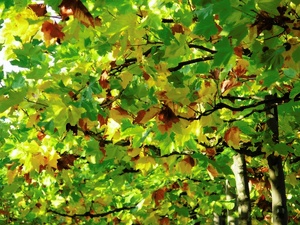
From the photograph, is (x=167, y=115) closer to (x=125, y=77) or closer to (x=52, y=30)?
(x=125, y=77)

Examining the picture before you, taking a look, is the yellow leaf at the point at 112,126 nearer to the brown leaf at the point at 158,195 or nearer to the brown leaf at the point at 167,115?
the brown leaf at the point at 167,115

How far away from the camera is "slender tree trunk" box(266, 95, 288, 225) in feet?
15.6

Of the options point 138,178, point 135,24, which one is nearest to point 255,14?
point 135,24

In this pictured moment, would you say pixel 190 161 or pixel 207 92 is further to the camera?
pixel 190 161

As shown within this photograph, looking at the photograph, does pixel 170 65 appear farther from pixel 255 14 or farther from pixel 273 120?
pixel 273 120

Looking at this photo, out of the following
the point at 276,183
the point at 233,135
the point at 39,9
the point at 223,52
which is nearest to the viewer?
the point at 223,52

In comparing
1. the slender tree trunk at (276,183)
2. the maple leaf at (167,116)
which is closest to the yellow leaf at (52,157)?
the maple leaf at (167,116)

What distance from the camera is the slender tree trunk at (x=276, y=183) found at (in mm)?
4746

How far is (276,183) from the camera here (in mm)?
4855

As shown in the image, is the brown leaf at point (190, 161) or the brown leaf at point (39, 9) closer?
the brown leaf at point (39, 9)

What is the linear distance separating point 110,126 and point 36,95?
0.75m

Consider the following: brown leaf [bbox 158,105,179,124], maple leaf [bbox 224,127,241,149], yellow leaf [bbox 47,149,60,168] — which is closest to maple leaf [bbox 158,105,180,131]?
brown leaf [bbox 158,105,179,124]

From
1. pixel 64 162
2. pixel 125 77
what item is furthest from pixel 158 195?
pixel 125 77

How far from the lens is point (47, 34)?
292cm
